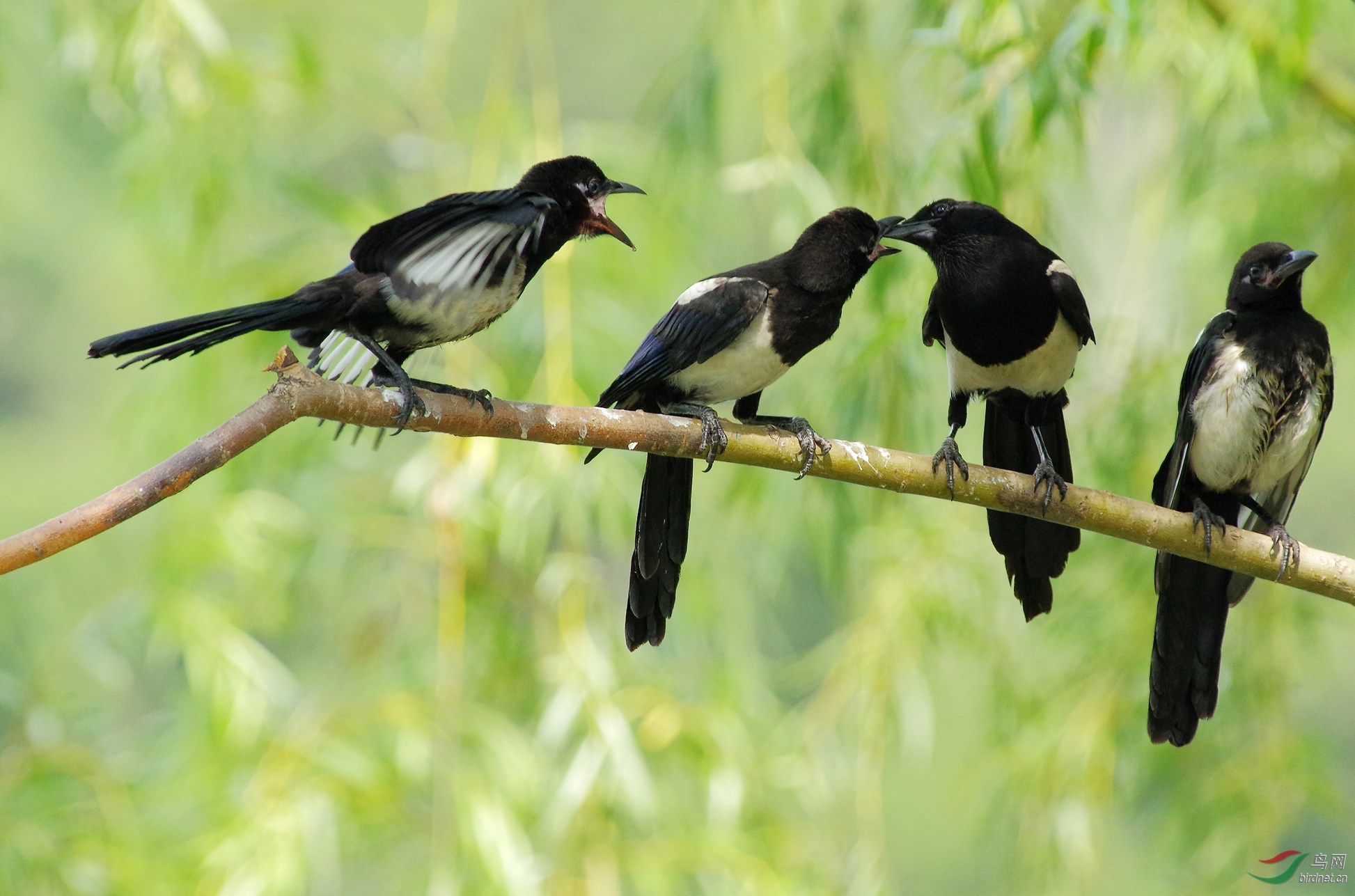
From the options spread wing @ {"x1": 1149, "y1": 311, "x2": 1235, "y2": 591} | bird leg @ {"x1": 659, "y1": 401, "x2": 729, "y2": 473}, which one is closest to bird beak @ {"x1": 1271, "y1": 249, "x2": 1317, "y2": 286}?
spread wing @ {"x1": 1149, "y1": 311, "x2": 1235, "y2": 591}

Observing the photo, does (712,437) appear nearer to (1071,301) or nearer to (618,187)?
(618,187)

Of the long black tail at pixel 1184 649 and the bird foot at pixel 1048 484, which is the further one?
the long black tail at pixel 1184 649

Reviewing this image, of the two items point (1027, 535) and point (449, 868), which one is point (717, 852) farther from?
point (1027, 535)

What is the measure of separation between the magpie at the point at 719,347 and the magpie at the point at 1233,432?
2.23 ft

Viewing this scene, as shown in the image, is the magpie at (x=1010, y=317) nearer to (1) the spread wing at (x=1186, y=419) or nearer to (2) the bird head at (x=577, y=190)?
(1) the spread wing at (x=1186, y=419)

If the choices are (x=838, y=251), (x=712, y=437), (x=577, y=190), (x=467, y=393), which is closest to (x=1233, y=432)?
(x=838, y=251)

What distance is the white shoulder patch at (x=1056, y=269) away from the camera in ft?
7.97

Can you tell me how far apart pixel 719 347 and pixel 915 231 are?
45 centimetres

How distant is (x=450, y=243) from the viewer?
1902 millimetres

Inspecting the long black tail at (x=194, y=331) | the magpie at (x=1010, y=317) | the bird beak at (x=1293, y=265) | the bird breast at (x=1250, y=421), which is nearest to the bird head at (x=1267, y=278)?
the bird beak at (x=1293, y=265)

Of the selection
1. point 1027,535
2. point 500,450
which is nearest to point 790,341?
point 1027,535

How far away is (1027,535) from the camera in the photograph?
241 cm

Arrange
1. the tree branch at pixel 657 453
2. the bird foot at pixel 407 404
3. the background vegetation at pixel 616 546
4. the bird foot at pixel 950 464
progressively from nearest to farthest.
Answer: the tree branch at pixel 657 453 → the bird foot at pixel 407 404 → the bird foot at pixel 950 464 → the background vegetation at pixel 616 546

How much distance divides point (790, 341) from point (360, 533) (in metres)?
1.69
